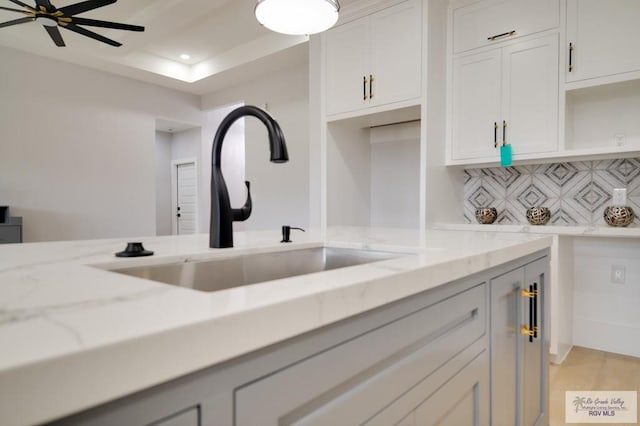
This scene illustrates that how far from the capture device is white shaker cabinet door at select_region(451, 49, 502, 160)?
9.30 ft

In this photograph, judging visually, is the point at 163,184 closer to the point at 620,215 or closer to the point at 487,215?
the point at 487,215

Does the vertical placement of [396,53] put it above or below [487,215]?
above

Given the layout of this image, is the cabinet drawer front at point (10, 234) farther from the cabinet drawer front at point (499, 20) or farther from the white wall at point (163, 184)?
the cabinet drawer front at point (499, 20)

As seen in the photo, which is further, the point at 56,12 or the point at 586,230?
the point at 56,12

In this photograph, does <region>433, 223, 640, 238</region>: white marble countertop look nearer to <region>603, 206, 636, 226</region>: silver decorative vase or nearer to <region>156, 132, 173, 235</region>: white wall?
<region>603, 206, 636, 226</region>: silver decorative vase

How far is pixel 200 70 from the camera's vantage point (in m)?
5.37

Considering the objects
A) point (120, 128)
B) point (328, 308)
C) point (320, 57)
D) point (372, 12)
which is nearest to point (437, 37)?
point (372, 12)

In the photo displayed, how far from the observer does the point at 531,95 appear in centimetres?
268

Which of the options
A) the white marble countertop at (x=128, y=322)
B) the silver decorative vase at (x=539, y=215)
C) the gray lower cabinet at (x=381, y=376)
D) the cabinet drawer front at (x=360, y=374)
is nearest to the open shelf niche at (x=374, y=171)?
the silver decorative vase at (x=539, y=215)

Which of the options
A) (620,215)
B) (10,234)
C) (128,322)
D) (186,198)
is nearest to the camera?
(128,322)

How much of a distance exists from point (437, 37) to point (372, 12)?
1.86 ft

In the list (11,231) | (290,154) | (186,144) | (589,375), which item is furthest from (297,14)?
(186,144)

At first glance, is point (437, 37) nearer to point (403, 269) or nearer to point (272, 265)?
point (272, 265)

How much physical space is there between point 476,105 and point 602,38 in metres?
0.82
